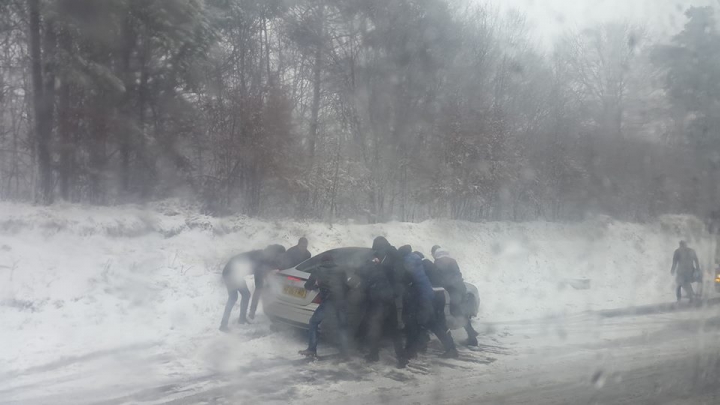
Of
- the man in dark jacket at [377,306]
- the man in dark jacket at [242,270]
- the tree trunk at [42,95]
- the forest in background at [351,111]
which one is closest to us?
the man in dark jacket at [377,306]

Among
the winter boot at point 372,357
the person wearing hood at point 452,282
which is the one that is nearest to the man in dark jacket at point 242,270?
the winter boot at point 372,357

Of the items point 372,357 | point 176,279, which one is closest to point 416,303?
point 372,357

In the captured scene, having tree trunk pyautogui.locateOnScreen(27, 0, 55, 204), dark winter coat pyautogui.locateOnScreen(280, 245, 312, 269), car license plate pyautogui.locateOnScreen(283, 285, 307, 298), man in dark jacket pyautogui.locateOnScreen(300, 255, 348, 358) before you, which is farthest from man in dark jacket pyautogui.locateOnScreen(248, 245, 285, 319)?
tree trunk pyautogui.locateOnScreen(27, 0, 55, 204)

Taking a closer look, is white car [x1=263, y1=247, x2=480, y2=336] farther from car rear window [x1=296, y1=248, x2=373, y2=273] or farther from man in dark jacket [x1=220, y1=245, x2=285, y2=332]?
man in dark jacket [x1=220, y1=245, x2=285, y2=332]

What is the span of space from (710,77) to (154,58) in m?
25.1

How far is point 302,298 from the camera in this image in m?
9.66

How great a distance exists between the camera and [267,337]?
10016 millimetres

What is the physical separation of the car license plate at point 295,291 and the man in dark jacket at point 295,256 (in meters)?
0.60

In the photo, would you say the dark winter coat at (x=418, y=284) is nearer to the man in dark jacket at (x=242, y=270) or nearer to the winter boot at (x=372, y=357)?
the winter boot at (x=372, y=357)

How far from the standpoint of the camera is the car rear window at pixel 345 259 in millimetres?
10375

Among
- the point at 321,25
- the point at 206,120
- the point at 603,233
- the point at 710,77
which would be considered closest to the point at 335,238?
the point at 206,120

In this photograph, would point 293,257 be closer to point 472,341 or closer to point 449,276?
point 449,276

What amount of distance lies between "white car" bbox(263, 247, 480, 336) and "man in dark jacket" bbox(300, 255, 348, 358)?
0.34 ft

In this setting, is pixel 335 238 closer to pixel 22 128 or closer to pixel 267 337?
pixel 267 337
